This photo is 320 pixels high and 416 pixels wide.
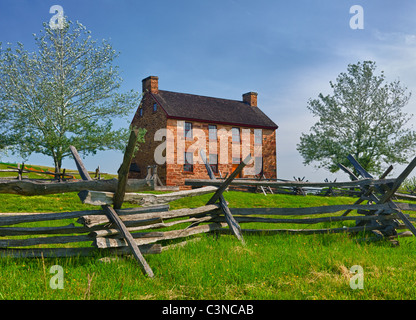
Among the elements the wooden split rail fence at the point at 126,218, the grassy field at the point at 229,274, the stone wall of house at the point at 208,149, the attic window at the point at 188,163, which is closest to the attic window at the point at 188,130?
the stone wall of house at the point at 208,149

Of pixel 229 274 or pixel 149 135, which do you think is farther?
pixel 149 135

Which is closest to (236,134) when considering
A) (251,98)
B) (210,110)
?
(210,110)

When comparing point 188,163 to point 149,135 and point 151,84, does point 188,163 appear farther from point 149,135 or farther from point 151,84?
point 151,84

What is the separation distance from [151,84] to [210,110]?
5055mm

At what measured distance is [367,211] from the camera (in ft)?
30.1

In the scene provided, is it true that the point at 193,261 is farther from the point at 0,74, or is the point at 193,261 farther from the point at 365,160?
the point at 365,160

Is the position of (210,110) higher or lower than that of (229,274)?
higher

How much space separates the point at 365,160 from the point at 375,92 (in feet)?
18.6

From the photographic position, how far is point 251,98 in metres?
34.0

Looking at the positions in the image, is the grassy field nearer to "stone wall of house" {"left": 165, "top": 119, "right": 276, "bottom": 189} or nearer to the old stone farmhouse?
"stone wall of house" {"left": 165, "top": 119, "right": 276, "bottom": 189}

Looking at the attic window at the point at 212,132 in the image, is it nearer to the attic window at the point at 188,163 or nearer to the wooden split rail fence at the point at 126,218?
the attic window at the point at 188,163

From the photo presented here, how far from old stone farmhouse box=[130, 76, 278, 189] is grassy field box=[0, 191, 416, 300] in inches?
733

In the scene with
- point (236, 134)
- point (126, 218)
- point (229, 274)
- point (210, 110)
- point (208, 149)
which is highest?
point (210, 110)

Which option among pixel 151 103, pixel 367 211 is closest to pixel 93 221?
pixel 367 211
